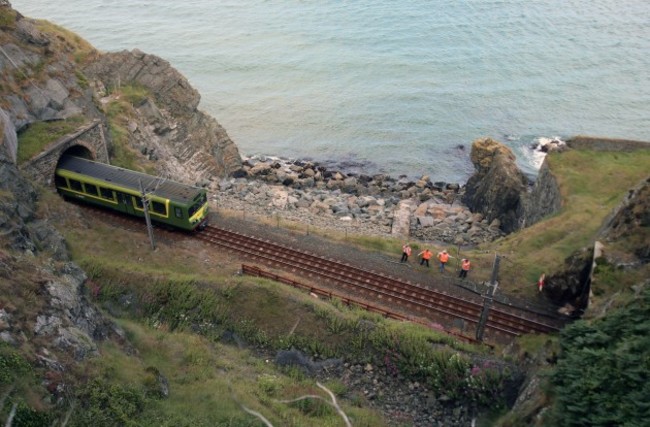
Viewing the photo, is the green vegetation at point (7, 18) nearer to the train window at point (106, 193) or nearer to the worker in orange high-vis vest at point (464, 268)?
the train window at point (106, 193)

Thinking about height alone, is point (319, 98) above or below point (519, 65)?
below

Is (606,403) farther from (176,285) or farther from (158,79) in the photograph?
(158,79)

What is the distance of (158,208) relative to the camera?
99.9ft

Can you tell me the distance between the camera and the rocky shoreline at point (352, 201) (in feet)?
135

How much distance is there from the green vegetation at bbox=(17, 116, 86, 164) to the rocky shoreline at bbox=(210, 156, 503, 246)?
11.3m

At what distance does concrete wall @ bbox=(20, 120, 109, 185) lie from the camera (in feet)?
103

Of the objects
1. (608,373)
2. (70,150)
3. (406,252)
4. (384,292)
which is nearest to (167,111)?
(70,150)

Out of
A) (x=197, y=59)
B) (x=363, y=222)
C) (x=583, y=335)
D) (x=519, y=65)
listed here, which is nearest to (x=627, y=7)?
(x=519, y=65)

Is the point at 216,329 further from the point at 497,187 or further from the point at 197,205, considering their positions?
the point at 497,187

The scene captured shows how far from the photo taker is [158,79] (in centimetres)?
4922

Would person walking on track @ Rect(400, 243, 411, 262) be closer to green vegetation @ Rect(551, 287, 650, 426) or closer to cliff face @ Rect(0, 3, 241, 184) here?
green vegetation @ Rect(551, 287, 650, 426)

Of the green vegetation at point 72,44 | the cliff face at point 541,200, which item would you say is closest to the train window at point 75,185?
the green vegetation at point 72,44

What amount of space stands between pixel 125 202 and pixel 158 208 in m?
2.41

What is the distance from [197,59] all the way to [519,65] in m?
50.7
